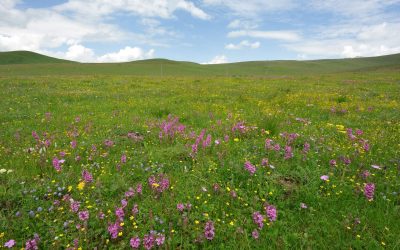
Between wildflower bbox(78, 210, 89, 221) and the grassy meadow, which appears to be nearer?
the grassy meadow

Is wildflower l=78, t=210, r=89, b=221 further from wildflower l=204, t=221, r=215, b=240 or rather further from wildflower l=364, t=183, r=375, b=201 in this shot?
wildflower l=364, t=183, r=375, b=201

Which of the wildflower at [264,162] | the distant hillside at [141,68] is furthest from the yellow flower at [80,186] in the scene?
the distant hillside at [141,68]

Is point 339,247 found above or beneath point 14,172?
beneath

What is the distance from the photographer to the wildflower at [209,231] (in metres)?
3.42

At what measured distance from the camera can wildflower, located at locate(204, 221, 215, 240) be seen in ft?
11.2

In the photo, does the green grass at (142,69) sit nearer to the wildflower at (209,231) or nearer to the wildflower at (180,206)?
the wildflower at (180,206)

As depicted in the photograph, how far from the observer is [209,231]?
3447 millimetres

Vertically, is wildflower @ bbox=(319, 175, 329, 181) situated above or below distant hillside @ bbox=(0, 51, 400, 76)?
below

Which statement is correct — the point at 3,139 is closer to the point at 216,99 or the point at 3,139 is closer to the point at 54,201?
the point at 54,201

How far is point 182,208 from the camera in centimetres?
386

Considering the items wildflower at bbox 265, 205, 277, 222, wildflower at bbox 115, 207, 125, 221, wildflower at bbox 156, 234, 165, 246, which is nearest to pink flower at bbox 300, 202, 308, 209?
wildflower at bbox 265, 205, 277, 222

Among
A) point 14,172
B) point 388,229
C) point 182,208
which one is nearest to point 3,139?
point 14,172

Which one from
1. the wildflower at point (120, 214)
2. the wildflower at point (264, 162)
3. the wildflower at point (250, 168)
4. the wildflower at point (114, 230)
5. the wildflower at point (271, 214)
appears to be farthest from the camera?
the wildflower at point (264, 162)

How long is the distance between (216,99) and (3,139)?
10443 mm
